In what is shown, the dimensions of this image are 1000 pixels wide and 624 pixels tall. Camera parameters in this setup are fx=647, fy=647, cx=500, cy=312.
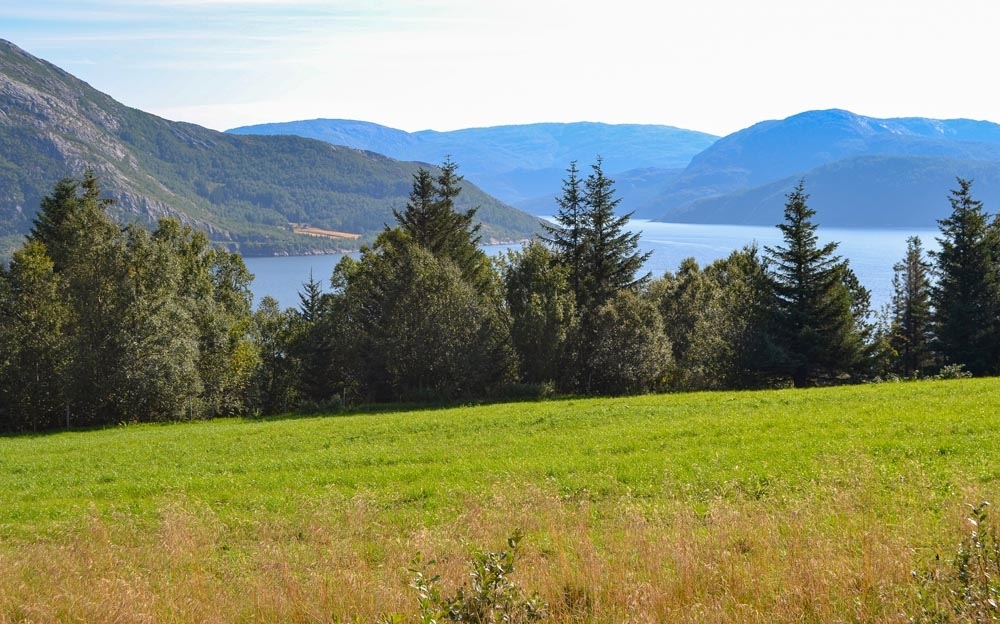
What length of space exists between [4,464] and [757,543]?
25.1 meters

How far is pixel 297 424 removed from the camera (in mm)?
29500

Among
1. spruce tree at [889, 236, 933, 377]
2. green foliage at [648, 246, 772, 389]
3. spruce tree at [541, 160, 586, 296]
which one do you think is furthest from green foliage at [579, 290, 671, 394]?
spruce tree at [889, 236, 933, 377]

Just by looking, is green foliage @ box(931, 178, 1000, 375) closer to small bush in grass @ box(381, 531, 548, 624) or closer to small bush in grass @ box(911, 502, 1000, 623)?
small bush in grass @ box(911, 502, 1000, 623)

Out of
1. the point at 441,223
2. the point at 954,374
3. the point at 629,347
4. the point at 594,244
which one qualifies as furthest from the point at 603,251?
the point at 954,374

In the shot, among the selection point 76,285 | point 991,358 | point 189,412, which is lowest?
point 189,412

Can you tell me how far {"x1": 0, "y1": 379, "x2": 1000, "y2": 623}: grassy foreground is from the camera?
→ 240 inches

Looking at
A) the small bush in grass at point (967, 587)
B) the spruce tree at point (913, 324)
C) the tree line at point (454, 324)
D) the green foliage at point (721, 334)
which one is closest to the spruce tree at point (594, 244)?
the tree line at point (454, 324)

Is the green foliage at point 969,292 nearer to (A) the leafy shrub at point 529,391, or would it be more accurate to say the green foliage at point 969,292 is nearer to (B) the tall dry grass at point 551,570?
(A) the leafy shrub at point 529,391

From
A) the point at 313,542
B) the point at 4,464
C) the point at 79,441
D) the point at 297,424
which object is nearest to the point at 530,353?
the point at 297,424

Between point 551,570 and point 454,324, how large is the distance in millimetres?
35477

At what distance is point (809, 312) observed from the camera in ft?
136

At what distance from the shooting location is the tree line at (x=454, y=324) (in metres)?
37.8

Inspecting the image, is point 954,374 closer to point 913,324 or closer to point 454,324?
point 454,324

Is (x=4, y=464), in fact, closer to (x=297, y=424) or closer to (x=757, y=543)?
(x=297, y=424)
